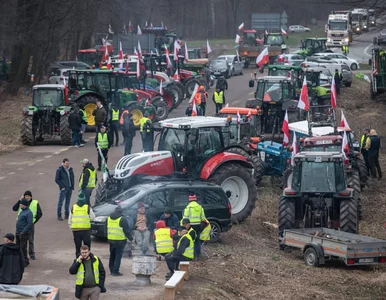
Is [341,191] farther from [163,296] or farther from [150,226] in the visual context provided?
[163,296]

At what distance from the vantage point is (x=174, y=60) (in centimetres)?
4681

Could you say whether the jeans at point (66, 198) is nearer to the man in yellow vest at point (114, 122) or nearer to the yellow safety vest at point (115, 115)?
the man in yellow vest at point (114, 122)

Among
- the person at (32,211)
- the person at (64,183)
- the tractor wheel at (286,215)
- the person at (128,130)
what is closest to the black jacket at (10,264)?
the person at (32,211)

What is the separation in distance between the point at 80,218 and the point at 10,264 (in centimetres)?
282

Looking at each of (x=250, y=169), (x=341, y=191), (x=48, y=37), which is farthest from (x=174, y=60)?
(x=341, y=191)

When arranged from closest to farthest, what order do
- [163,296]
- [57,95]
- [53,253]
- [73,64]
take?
1. [163,296]
2. [53,253]
3. [57,95]
4. [73,64]

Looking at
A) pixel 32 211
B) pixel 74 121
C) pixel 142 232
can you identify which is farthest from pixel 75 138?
pixel 142 232

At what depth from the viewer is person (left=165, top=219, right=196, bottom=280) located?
16766 millimetres

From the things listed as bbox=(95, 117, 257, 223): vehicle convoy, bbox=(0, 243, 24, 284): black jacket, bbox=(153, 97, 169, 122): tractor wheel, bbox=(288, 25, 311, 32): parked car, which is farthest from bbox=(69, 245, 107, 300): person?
bbox=(288, 25, 311, 32): parked car

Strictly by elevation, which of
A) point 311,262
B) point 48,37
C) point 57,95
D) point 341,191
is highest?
point 48,37

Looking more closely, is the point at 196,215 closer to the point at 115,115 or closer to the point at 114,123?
the point at 115,115

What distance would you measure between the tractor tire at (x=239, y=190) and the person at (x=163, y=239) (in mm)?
5366

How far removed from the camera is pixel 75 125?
32.3 metres

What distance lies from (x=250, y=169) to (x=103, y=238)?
5057 millimetres
